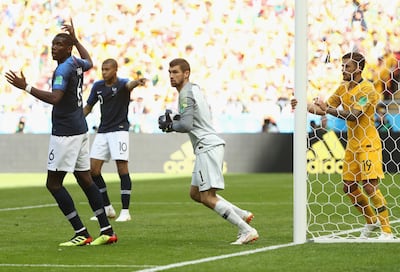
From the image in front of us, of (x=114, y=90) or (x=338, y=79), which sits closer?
(x=114, y=90)

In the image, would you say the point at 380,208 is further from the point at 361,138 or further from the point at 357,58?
the point at 357,58

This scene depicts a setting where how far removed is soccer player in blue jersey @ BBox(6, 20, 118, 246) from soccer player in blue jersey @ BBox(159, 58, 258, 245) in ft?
2.71

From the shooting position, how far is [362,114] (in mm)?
9094

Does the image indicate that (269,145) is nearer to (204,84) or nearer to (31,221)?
(204,84)

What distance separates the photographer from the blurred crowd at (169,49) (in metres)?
25.8

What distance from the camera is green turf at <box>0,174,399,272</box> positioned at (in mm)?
6977

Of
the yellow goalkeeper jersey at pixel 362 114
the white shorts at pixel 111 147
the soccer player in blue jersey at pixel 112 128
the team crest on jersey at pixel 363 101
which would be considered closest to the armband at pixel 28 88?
the yellow goalkeeper jersey at pixel 362 114

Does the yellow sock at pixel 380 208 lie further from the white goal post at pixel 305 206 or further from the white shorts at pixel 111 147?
the white shorts at pixel 111 147

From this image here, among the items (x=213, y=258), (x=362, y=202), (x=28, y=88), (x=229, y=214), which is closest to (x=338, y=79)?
(x=362, y=202)

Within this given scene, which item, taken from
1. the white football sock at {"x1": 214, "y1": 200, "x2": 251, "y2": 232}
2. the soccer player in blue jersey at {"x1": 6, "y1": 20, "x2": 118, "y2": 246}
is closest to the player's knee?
the soccer player in blue jersey at {"x1": 6, "y1": 20, "x2": 118, "y2": 246}

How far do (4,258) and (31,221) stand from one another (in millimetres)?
3732

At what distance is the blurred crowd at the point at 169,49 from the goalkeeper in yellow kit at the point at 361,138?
50.9 ft

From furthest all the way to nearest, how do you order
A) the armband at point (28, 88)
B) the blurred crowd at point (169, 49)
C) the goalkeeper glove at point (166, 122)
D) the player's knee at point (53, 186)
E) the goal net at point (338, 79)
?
the blurred crowd at point (169, 49) → the goal net at point (338, 79) → the player's knee at point (53, 186) → the goalkeeper glove at point (166, 122) → the armband at point (28, 88)

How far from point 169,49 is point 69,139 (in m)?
19.5
